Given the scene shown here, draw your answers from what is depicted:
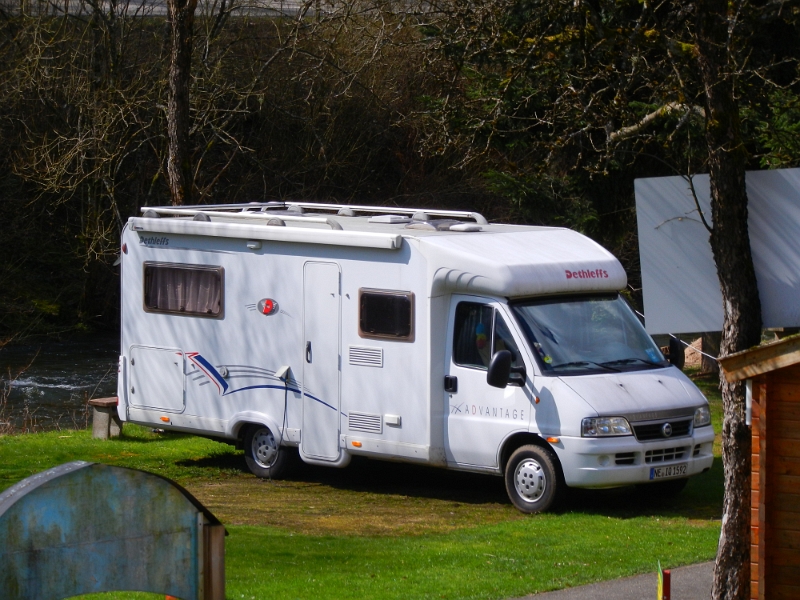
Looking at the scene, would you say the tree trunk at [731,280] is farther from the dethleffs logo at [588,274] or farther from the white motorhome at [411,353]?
the dethleffs logo at [588,274]

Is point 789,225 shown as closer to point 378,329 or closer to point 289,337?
point 378,329

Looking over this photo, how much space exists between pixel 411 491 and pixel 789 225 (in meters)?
6.93

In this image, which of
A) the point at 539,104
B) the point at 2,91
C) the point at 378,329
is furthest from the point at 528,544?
the point at 2,91

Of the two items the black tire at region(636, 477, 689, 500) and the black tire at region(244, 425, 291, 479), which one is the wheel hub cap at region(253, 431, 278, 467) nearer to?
the black tire at region(244, 425, 291, 479)

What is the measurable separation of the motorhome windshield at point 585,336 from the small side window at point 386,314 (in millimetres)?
1166

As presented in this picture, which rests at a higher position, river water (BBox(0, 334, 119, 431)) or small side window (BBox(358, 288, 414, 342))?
small side window (BBox(358, 288, 414, 342))

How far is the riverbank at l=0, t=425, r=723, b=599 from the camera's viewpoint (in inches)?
338

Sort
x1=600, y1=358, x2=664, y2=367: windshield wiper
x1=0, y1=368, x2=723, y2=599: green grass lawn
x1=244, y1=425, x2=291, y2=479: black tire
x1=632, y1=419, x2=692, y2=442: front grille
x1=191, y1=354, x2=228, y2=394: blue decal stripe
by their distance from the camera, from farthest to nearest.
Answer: x1=191, y1=354, x2=228, y2=394: blue decal stripe, x1=244, y1=425, x2=291, y2=479: black tire, x1=600, y1=358, x2=664, y2=367: windshield wiper, x1=632, y1=419, x2=692, y2=442: front grille, x1=0, y1=368, x2=723, y2=599: green grass lawn

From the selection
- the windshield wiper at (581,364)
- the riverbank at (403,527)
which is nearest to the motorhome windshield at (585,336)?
the windshield wiper at (581,364)

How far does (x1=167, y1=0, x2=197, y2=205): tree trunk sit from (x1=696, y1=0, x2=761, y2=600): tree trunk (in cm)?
Result: 1000

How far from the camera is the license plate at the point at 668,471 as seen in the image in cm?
1112

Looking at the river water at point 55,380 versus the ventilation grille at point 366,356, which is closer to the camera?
the ventilation grille at point 366,356

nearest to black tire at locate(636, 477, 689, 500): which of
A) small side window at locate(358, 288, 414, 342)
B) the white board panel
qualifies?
small side window at locate(358, 288, 414, 342)

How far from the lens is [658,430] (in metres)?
11.2
